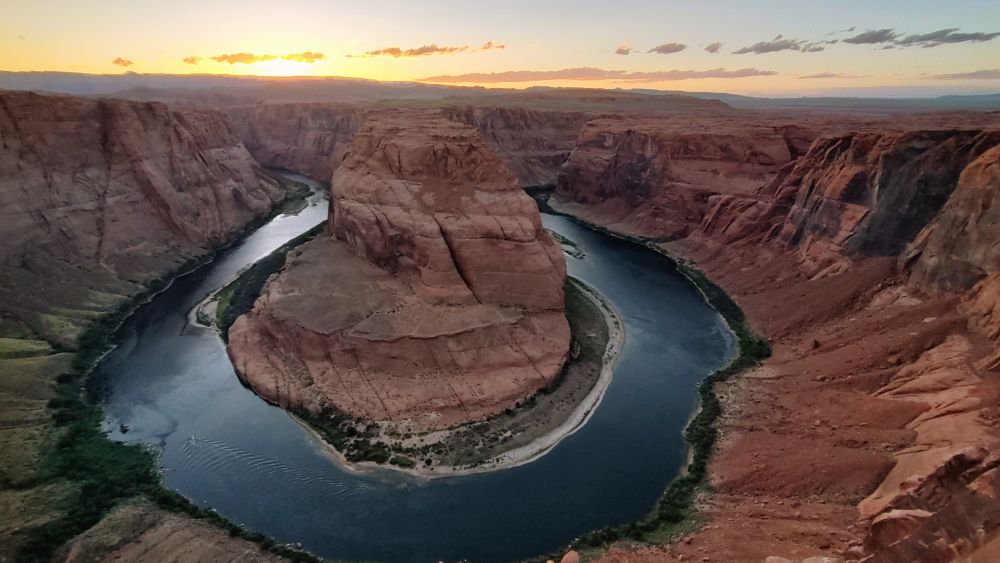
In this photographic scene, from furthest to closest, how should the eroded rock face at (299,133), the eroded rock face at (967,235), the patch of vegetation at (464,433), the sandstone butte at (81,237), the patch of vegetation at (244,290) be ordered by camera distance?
the eroded rock face at (299,133) < the patch of vegetation at (244,290) < the eroded rock face at (967,235) < the patch of vegetation at (464,433) < the sandstone butte at (81,237)

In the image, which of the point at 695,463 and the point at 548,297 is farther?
the point at 548,297

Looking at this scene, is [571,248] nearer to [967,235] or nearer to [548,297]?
[548,297]

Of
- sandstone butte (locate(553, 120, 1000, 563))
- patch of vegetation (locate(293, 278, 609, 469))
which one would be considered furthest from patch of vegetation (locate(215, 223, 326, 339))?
sandstone butte (locate(553, 120, 1000, 563))

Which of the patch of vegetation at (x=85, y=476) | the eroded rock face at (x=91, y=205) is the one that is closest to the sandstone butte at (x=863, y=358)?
the patch of vegetation at (x=85, y=476)

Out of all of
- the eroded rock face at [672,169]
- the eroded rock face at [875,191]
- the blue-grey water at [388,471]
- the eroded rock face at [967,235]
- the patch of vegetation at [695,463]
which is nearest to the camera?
the patch of vegetation at [695,463]

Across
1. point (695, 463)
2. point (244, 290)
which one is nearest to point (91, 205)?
point (244, 290)

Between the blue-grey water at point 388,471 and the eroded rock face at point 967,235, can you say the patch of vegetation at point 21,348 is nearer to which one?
the blue-grey water at point 388,471
